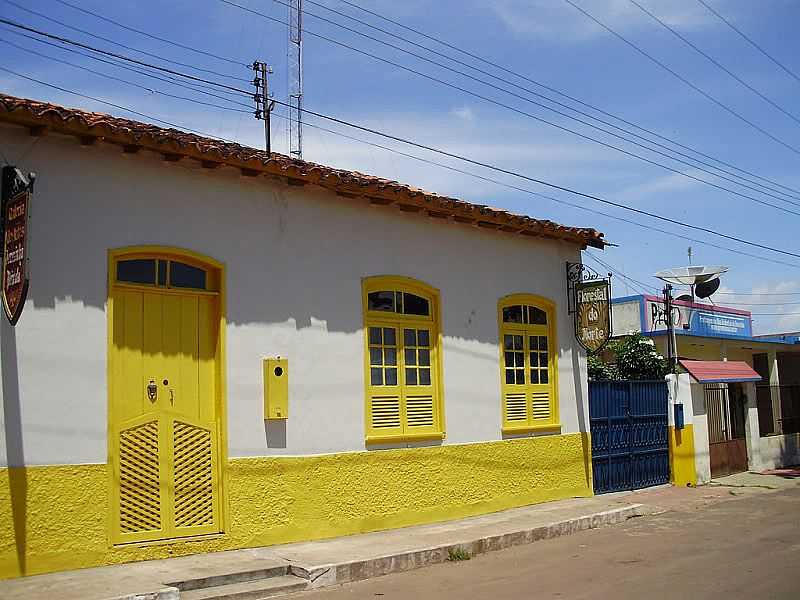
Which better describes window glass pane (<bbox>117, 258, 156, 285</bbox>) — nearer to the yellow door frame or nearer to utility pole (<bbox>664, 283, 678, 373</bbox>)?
the yellow door frame

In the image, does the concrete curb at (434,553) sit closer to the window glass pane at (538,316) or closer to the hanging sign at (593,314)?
the hanging sign at (593,314)

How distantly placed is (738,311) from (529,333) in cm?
1176

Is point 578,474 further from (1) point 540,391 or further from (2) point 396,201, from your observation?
(2) point 396,201

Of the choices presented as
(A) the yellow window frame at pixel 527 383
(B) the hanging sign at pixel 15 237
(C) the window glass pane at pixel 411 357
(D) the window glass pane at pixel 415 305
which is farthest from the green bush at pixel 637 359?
(B) the hanging sign at pixel 15 237

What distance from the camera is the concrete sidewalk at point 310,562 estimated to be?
24.3 ft

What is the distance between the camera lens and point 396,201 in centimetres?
1130

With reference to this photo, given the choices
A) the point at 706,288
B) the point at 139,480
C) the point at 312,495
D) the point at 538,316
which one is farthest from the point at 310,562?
the point at 706,288

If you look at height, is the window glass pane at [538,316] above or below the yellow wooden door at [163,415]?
above

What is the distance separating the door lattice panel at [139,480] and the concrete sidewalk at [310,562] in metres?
0.44

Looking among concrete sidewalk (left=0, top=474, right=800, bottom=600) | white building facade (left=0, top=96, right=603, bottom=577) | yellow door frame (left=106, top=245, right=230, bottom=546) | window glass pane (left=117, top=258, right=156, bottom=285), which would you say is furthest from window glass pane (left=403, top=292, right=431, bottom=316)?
window glass pane (left=117, top=258, right=156, bottom=285)

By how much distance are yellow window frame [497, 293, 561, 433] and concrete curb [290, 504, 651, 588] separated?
67.9 inches

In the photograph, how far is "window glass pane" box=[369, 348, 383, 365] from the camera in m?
11.2

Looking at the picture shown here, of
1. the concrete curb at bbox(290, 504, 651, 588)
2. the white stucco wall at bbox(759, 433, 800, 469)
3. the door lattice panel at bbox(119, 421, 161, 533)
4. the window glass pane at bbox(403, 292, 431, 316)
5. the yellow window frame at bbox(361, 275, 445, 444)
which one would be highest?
the window glass pane at bbox(403, 292, 431, 316)

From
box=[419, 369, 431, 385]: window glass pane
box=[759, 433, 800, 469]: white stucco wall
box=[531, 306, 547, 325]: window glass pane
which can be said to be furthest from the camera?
box=[759, 433, 800, 469]: white stucco wall
